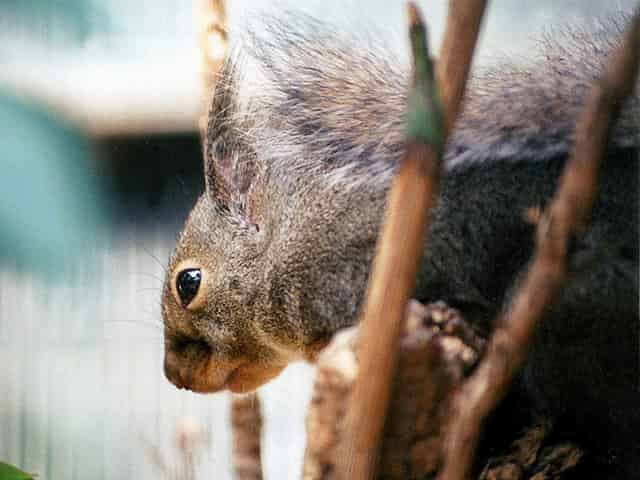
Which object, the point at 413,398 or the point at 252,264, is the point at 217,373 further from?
the point at 413,398

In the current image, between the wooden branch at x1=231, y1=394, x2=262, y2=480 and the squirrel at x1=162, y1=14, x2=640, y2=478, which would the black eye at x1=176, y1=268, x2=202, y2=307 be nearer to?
the squirrel at x1=162, y1=14, x2=640, y2=478

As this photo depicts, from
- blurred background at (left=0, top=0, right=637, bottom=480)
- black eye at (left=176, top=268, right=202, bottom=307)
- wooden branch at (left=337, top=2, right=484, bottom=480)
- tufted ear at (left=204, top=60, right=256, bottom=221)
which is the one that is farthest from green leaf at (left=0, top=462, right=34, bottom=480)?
wooden branch at (left=337, top=2, right=484, bottom=480)

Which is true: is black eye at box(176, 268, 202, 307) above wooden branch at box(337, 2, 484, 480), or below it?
below

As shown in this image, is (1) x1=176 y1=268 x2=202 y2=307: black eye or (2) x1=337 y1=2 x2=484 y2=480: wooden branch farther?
(1) x1=176 y1=268 x2=202 y2=307: black eye

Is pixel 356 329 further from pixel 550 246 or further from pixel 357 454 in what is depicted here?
pixel 550 246

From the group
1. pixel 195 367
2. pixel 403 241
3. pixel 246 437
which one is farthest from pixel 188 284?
pixel 403 241

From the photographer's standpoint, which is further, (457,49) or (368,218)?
(368,218)

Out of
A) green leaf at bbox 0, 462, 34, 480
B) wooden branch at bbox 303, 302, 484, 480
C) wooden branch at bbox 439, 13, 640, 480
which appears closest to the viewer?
wooden branch at bbox 439, 13, 640, 480
